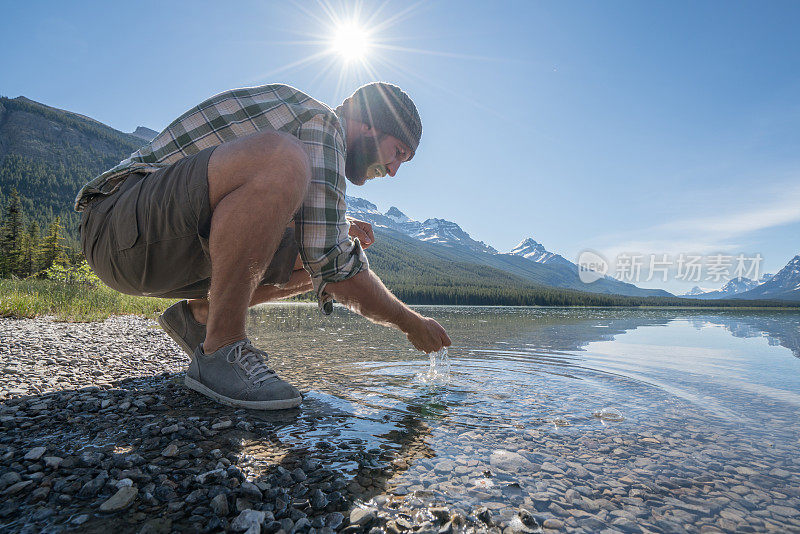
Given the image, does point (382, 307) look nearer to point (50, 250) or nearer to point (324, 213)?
point (324, 213)

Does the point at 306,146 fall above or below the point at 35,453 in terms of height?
above

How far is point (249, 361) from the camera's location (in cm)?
266

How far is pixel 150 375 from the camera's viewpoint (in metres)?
3.75

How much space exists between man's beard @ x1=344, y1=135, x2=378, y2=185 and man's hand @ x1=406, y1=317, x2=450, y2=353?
3.74 ft

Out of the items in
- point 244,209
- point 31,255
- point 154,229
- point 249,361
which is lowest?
point 31,255

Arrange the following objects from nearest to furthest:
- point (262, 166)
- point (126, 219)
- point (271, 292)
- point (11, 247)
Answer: point (262, 166)
point (126, 219)
point (271, 292)
point (11, 247)

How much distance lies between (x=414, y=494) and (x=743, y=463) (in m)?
1.70

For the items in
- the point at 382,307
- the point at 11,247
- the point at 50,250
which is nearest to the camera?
the point at 382,307

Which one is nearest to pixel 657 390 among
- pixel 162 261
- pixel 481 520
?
pixel 481 520

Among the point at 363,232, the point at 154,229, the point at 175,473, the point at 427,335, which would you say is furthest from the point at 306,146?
the point at 175,473

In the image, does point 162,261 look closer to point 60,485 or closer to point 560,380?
point 60,485

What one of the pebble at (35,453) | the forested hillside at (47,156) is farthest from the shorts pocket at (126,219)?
the forested hillside at (47,156)

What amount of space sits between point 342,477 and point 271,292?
2.30 metres

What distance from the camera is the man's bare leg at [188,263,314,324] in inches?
138
